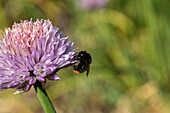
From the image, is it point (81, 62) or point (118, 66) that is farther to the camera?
point (118, 66)

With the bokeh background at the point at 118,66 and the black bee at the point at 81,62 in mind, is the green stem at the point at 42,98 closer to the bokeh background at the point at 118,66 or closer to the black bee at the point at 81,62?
the black bee at the point at 81,62

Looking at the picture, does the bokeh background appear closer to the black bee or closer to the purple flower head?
the black bee

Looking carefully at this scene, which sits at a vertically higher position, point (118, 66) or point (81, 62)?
point (118, 66)

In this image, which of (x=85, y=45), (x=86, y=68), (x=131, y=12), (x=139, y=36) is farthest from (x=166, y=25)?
(x=86, y=68)

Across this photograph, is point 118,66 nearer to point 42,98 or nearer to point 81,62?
point 81,62

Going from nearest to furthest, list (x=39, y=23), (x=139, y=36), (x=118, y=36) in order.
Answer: (x=39, y=23), (x=139, y=36), (x=118, y=36)

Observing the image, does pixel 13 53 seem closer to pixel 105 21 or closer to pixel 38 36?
pixel 38 36

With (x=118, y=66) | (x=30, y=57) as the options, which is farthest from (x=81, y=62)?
(x=118, y=66)
